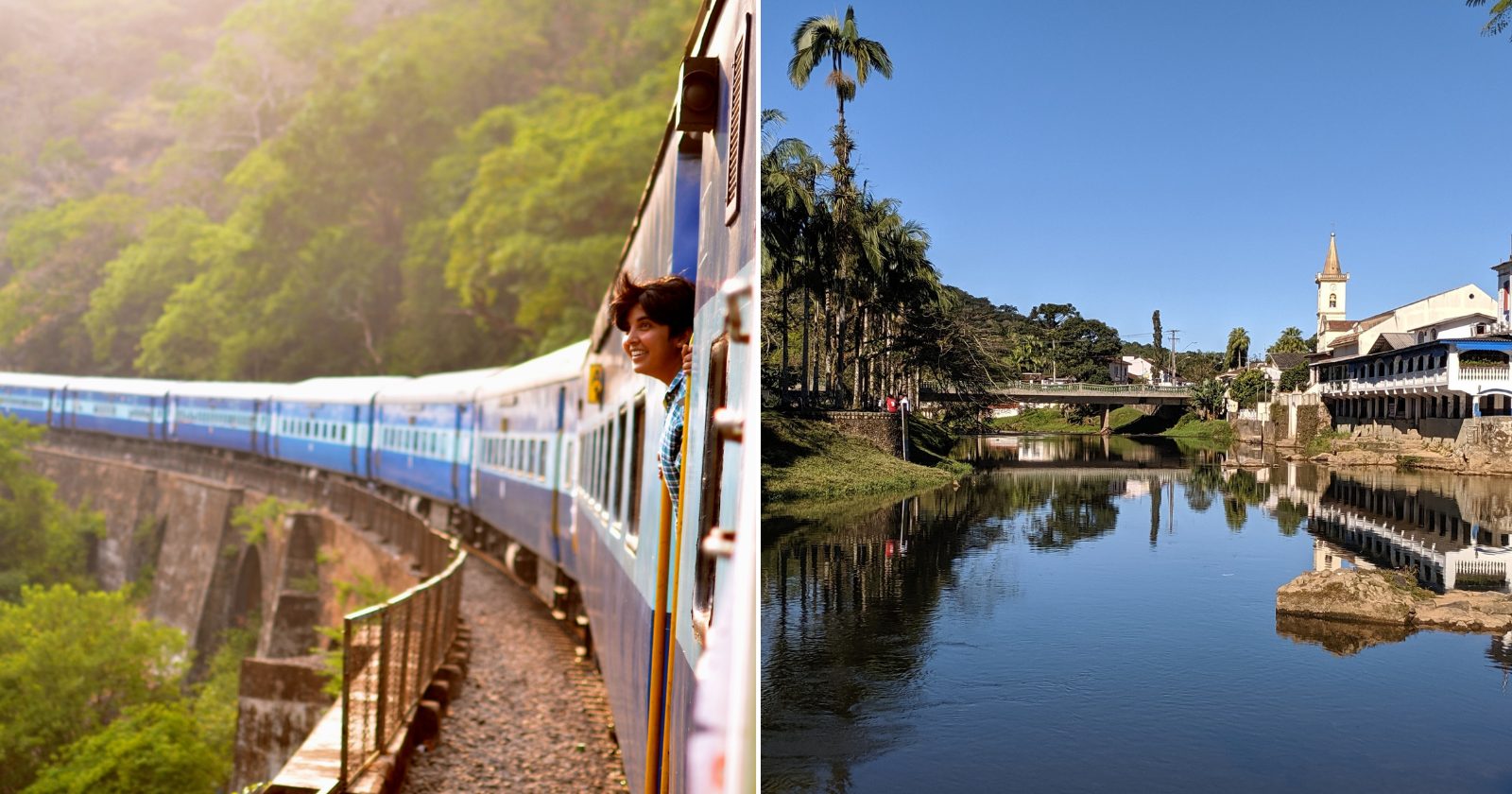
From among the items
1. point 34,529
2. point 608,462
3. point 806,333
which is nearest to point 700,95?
point 608,462

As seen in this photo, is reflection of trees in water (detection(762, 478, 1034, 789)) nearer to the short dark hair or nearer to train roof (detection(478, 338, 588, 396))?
train roof (detection(478, 338, 588, 396))

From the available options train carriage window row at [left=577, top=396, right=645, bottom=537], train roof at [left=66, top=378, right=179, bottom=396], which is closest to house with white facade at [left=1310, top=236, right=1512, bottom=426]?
train carriage window row at [left=577, top=396, right=645, bottom=537]

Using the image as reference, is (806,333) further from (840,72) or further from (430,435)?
(430,435)

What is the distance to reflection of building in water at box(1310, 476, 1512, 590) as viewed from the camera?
12.5 metres

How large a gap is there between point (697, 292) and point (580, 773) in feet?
14.4

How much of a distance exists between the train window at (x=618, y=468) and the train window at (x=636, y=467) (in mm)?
234

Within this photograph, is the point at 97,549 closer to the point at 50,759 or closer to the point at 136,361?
the point at 136,361

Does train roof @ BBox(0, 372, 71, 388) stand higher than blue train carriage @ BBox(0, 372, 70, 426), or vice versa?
train roof @ BBox(0, 372, 71, 388)

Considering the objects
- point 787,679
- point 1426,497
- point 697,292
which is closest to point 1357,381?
point 1426,497

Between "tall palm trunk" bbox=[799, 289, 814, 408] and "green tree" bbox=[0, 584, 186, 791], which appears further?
"green tree" bbox=[0, 584, 186, 791]

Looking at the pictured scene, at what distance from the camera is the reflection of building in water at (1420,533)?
12523 millimetres

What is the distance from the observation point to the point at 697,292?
1.90 meters

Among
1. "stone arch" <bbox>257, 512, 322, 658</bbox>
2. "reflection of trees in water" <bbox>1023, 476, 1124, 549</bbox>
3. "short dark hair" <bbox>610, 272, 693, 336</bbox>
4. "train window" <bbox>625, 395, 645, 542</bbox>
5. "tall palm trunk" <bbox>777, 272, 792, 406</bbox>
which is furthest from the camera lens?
"stone arch" <bbox>257, 512, 322, 658</bbox>

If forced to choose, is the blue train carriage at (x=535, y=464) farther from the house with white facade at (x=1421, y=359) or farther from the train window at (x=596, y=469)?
the house with white facade at (x=1421, y=359)
